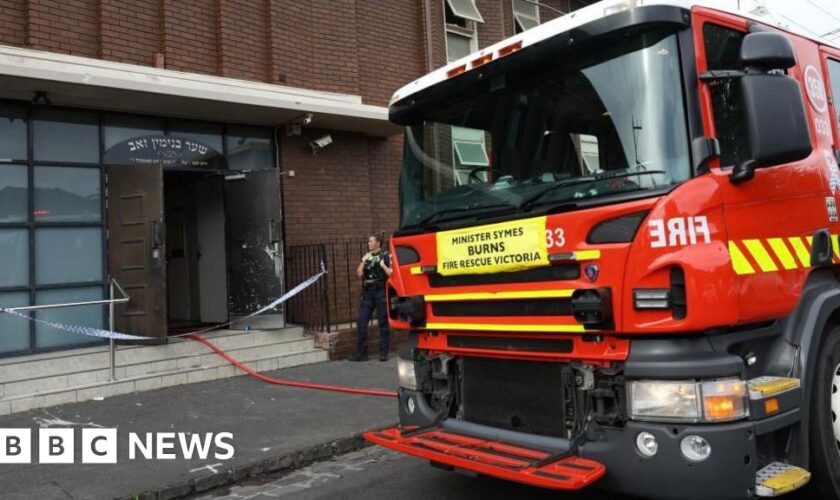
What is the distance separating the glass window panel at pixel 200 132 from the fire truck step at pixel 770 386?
8.11 m

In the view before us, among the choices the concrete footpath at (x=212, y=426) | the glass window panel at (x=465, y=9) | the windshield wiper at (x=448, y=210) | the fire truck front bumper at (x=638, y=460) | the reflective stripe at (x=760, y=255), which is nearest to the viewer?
Result: the fire truck front bumper at (x=638, y=460)

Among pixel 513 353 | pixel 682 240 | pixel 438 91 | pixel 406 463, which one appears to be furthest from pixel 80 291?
pixel 682 240

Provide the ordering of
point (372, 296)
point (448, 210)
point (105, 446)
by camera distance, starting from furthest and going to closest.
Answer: point (372, 296) < point (105, 446) < point (448, 210)

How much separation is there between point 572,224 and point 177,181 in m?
9.47

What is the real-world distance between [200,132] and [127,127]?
3.28 feet

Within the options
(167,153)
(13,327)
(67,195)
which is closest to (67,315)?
(13,327)

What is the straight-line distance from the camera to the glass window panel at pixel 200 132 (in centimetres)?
929

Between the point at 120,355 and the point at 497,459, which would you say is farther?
the point at 120,355

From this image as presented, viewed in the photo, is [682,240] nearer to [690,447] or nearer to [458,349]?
[690,447]

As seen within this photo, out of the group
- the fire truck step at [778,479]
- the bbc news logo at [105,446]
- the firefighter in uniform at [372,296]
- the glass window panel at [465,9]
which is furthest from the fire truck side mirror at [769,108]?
the glass window panel at [465,9]

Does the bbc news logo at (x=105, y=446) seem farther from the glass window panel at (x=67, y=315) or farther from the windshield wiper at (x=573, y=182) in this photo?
the windshield wiper at (x=573, y=182)

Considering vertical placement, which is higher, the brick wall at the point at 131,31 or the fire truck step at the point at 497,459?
the brick wall at the point at 131,31

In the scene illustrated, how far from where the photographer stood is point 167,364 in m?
8.28

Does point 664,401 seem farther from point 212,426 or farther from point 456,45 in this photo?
point 456,45
